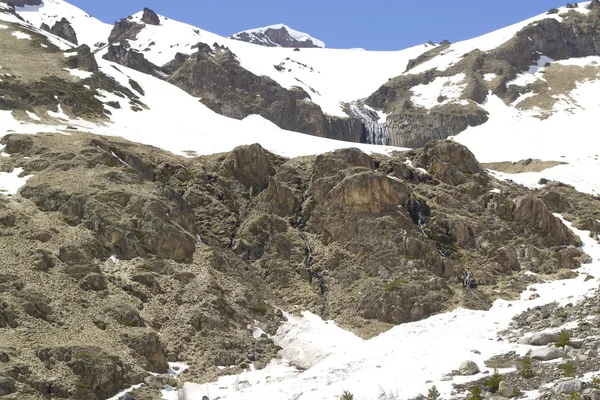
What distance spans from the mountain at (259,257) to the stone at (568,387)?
6 cm

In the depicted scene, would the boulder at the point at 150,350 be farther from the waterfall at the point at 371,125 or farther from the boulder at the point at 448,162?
the waterfall at the point at 371,125

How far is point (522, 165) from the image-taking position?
8319 cm

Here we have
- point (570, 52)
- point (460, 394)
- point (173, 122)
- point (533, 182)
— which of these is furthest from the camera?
point (570, 52)

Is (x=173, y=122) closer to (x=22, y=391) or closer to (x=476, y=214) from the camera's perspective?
(x=476, y=214)

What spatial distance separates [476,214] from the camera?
49875 mm

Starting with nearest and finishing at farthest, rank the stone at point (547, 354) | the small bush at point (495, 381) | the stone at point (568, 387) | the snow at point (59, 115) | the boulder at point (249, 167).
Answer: the stone at point (568, 387), the small bush at point (495, 381), the stone at point (547, 354), the boulder at point (249, 167), the snow at point (59, 115)

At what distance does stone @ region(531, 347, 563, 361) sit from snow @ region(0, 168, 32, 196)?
32.7 metres

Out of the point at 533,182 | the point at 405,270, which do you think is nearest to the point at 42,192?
the point at 405,270

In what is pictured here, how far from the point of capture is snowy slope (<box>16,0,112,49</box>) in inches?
6599

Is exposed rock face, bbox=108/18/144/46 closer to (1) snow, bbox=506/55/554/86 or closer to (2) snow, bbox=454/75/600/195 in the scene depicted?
(2) snow, bbox=454/75/600/195

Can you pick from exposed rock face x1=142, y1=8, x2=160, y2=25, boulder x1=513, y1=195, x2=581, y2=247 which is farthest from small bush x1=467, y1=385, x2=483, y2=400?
exposed rock face x1=142, y1=8, x2=160, y2=25

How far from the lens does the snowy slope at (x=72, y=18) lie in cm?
16762

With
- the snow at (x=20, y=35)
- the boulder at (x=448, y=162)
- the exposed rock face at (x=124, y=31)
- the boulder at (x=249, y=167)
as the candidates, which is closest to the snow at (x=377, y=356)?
the boulder at (x=249, y=167)

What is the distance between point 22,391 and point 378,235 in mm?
24359
